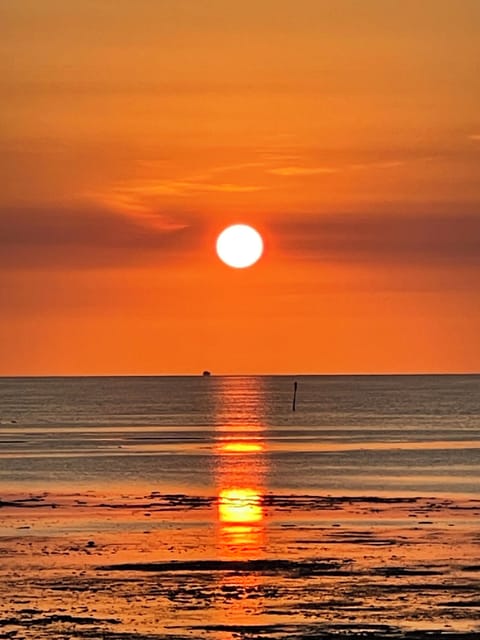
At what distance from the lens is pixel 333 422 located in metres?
169

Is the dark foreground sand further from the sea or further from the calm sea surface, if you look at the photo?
the calm sea surface

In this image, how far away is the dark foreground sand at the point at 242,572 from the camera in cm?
3444

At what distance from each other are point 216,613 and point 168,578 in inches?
235

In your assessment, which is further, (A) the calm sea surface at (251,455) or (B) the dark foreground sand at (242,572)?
(A) the calm sea surface at (251,455)

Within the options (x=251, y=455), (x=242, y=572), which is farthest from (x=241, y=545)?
(x=251, y=455)

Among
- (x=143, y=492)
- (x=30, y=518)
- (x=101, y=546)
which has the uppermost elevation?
(x=143, y=492)

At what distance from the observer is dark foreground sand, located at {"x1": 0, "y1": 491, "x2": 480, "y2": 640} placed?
34438 mm

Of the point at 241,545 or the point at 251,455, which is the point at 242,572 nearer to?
the point at 241,545

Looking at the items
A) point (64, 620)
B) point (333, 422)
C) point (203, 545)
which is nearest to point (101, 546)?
point (203, 545)

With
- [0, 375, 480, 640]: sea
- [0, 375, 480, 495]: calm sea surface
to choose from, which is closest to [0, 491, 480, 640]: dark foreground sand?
[0, 375, 480, 640]: sea

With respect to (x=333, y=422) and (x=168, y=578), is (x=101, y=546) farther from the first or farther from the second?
(x=333, y=422)

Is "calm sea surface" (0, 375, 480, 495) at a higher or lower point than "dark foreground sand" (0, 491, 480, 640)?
higher

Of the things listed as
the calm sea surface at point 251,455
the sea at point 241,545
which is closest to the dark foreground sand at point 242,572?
the sea at point 241,545

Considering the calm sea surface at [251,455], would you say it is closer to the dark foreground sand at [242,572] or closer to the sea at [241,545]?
the sea at [241,545]
